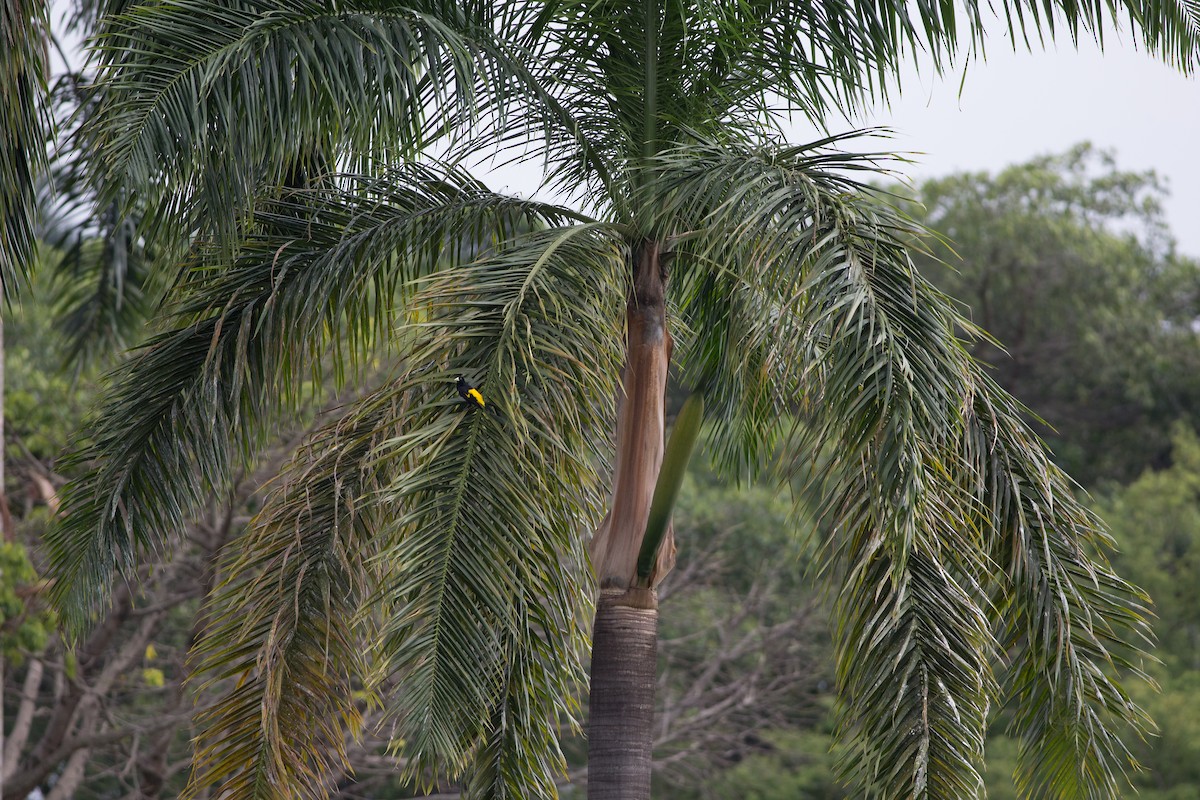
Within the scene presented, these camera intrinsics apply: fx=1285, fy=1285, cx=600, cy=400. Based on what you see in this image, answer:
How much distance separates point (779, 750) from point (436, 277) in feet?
43.7

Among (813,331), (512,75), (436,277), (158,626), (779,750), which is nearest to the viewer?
(813,331)

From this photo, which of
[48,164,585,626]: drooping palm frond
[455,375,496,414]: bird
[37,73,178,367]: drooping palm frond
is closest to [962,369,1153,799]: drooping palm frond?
[455,375,496,414]: bird

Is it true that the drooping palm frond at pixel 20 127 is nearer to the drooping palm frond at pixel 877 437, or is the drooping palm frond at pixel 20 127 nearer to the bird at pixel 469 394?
the bird at pixel 469 394

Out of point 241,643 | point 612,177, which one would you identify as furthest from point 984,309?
point 241,643

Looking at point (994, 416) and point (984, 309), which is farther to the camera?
point (984, 309)

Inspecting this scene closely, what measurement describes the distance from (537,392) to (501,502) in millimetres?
461

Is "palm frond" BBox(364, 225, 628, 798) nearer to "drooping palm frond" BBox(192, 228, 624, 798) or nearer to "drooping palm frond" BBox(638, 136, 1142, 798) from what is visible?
"drooping palm frond" BBox(192, 228, 624, 798)

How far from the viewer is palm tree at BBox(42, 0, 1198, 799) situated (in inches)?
170

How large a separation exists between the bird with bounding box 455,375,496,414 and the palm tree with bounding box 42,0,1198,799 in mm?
51

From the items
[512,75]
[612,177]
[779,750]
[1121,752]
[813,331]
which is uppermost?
[512,75]

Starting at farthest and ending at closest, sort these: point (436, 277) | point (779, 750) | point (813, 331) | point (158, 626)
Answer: point (779, 750) → point (158, 626) → point (436, 277) → point (813, 331)

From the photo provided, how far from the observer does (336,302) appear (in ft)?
18.2

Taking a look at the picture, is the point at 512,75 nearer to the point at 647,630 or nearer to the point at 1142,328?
the point at 647,630

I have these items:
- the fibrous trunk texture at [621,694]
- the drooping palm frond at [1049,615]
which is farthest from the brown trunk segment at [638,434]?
the drooping palm frond at [1049,615]
